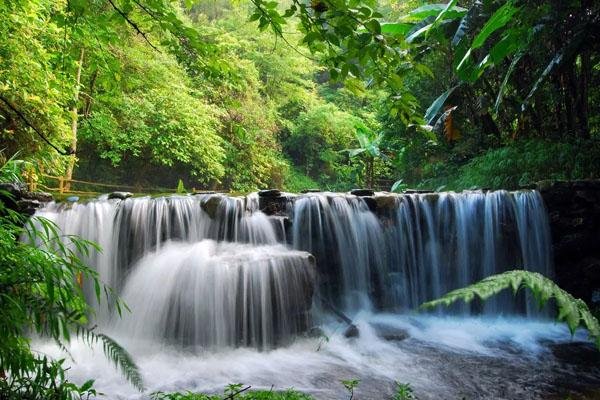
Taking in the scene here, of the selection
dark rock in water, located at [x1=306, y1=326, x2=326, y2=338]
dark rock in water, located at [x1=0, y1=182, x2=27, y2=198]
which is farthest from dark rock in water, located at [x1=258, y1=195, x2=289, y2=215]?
dark rock in water, located at [x1=0, y1=182, x2=27, y2=198]

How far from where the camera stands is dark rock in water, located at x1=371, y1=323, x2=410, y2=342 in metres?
5.96

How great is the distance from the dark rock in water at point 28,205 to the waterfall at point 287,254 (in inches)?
11.5

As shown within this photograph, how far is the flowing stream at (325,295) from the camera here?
4.50m

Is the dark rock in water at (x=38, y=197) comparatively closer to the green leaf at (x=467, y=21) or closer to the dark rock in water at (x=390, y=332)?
the dark rock in water at (x=390, y=332)

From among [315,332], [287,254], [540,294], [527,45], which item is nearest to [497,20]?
[527,45]

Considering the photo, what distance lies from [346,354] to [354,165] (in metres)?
17.3

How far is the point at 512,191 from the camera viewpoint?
8.09m

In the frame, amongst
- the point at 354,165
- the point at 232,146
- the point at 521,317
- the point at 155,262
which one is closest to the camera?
the point at 155,262

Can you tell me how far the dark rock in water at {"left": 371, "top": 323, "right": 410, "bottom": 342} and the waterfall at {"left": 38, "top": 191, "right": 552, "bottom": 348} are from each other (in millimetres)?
711

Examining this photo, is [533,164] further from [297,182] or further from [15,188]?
[297,182]

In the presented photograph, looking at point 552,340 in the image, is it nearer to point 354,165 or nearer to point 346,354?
point 346,354

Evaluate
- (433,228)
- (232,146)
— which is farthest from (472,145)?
(232,146)

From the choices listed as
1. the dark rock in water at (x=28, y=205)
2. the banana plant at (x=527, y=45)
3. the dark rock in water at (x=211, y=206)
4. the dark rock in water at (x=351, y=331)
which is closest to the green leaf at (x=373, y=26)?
the banana plant at (x=527, y=45)

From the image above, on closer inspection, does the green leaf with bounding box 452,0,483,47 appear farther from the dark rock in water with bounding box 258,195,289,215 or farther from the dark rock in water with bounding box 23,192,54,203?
the dark rock in water with bounding box 23,192,54,203
